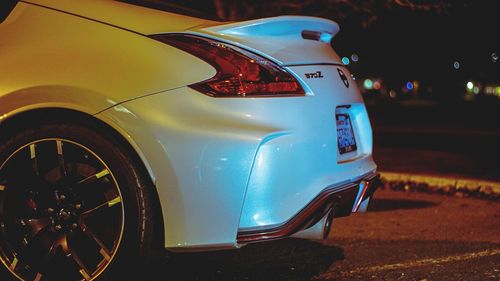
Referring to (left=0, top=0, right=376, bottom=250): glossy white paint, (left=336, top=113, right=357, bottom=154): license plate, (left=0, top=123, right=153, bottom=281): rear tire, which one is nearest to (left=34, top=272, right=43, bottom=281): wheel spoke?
(left=0, top=123, right=153, bottom=281): rear tire

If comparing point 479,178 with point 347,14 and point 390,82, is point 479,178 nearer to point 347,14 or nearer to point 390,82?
point 347,14

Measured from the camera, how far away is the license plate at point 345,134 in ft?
11.6

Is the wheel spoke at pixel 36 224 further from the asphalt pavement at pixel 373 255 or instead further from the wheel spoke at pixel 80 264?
the asphalt pavement at pixel 373 255

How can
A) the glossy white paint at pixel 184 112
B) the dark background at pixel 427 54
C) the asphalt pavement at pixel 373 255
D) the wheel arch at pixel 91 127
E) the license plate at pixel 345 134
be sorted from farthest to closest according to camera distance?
the dark background at pixel 427 54 → the asphalt pavement at pixel 373 255 → the license plate at pixel 345 134 → the wheel arch at pixel 91 127 → the glossy white paint at pixel 184 112

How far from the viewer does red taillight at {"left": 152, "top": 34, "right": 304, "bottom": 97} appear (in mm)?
3074

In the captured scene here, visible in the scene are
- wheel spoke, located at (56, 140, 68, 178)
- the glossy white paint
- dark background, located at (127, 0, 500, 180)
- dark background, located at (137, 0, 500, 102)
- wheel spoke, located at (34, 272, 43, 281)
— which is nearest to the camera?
the glossy white paint

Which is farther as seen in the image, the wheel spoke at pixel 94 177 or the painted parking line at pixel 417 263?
the painted parking line at pixel 417 263

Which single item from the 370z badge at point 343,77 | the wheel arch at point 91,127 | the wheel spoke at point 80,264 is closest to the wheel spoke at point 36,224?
the wheel spoke at point 80,264

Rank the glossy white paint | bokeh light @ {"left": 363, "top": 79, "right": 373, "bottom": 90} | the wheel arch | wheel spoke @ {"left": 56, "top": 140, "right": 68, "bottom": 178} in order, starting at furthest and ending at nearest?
bokeh light @ {"left": 363, "top": 79, "right": 373, "bottom": 90} → wheel spoke @ {"left": 56, "top": 140, "right": 68, "bottom": 178} → the wheel arch → the glossy white paint

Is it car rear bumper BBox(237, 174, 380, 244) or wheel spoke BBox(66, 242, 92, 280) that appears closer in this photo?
car rear bumper BBox(237, 174, 380, 244)

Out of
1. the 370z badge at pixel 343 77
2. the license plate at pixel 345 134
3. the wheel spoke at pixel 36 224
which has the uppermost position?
the 370z badge at pixel 343 77

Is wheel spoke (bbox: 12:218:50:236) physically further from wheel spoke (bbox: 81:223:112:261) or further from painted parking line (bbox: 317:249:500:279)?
painted parking line (bbox: 317:249:500:279)

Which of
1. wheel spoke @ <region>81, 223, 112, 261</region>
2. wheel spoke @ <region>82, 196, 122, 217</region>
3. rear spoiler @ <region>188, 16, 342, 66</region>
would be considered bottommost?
wheel spoke @ <region>81, 223, 112, 261</region>

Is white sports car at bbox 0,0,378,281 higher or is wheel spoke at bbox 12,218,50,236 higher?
white sports car at bbox 0,0,378,281
